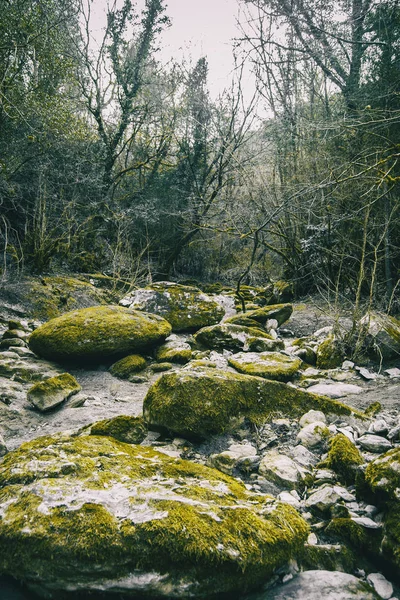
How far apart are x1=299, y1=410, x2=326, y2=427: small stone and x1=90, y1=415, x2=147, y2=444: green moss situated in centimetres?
137

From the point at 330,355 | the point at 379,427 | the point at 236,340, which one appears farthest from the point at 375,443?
the point at 236,340

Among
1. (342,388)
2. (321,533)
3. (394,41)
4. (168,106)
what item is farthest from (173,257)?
Result: (321,533)

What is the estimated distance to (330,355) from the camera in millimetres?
5922

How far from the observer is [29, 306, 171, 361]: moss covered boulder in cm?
552

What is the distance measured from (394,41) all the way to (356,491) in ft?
30.1

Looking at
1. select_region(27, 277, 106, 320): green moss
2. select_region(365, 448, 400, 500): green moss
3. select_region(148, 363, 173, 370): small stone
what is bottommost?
select_region(148, 363, 173, 370): small stone

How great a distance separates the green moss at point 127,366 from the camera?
544cm

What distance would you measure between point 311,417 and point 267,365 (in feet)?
5.34

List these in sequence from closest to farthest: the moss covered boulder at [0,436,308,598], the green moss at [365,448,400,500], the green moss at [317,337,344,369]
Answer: the moss covered boulder at [0,436,308,598]
the green moss at [365,448,400,500]
the green moss at [317,337,344,369]

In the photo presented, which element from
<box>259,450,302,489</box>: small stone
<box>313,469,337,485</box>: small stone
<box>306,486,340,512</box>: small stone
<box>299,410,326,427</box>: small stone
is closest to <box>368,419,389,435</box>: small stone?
<box>299,410,326,427</box>: small stone

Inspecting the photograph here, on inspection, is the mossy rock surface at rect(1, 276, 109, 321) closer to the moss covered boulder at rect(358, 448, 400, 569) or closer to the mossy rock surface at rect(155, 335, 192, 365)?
the mossy rock surface at rect(155, 335, 192, 365)

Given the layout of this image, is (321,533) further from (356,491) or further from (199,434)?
(199,434)

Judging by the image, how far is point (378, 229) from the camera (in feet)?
27.5

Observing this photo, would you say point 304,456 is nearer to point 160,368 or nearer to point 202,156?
point 160,368
